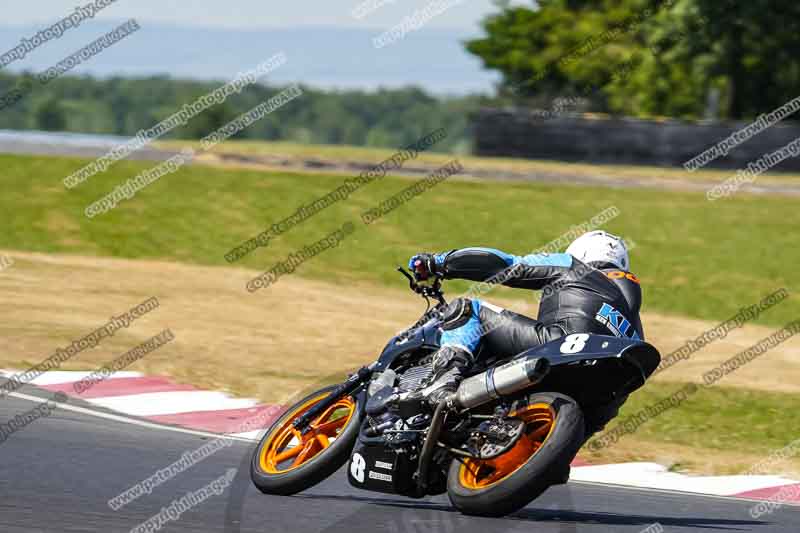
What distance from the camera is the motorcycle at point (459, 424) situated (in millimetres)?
6355

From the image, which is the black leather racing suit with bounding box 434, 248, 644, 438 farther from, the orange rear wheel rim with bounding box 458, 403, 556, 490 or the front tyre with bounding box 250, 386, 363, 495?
the front tyre with bounding box 250, 386, 363, 495

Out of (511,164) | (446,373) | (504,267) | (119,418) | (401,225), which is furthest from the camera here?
(511,164)

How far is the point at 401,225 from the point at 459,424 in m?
16.7

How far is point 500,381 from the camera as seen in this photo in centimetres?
647

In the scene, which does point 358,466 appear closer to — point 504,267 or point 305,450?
point 305,450

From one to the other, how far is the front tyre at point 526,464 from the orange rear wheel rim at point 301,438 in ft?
2.88

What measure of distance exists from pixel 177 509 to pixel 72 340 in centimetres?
708

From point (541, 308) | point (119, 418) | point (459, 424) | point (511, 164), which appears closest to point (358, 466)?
point (459, 424)

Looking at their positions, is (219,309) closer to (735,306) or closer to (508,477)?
(735,306)

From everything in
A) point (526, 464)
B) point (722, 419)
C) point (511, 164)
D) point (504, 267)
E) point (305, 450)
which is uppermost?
point (504, 267)

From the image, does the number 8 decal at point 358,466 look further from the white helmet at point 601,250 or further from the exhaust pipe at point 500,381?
the white helmet at point 601,250

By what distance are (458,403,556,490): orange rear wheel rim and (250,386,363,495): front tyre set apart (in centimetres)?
82

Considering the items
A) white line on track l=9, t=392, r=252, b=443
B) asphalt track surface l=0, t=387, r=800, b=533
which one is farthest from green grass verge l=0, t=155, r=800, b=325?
asphalt track surface l=0, t=387, r=800, b=533

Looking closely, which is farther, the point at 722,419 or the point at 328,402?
the point at 722,419
